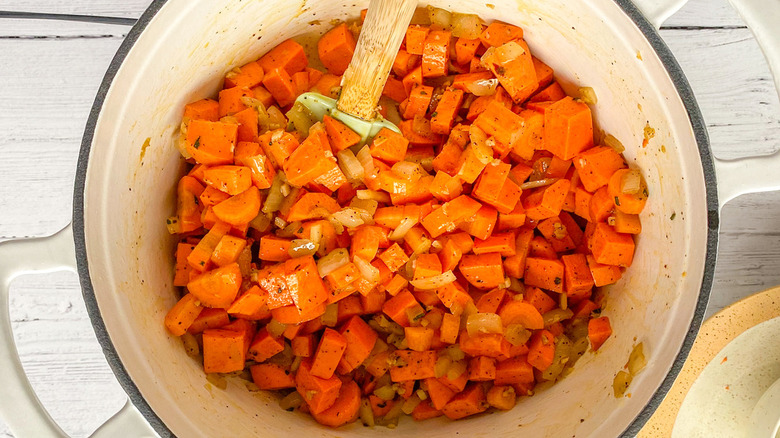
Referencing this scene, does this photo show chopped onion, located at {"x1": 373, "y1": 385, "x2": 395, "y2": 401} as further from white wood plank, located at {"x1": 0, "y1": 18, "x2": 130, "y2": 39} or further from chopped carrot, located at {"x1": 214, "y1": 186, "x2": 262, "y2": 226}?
white wood plank, located at {"x1": 0, "y1": 18, "x2": 130, "y2": 39}

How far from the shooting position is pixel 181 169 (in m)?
1.74

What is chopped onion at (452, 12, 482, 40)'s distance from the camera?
1.76m

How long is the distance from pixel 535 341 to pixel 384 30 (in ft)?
3.05

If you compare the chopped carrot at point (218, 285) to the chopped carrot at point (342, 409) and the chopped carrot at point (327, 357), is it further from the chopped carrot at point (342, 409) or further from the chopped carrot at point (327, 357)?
the chopped carrot at point (342, 409)

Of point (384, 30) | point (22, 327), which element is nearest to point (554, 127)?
point (384, 30)

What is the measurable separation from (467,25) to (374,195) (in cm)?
59

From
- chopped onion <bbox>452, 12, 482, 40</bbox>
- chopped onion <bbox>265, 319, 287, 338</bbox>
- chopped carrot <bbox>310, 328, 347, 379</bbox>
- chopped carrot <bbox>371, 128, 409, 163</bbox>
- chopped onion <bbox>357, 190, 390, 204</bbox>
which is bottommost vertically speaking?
chopped carrot <bbox>310, 328, 347, 379</bbox>

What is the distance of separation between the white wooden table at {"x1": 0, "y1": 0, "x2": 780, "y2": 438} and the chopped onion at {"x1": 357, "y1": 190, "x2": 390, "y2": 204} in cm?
109

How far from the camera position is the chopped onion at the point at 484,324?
1.62 meters

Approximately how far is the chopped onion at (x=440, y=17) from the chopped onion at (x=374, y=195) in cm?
55

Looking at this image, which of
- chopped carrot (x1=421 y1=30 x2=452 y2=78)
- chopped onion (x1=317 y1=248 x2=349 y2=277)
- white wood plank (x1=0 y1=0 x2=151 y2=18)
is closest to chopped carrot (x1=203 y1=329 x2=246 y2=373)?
chopped onion (x1=317 y1=248 x2=349 y2=277)

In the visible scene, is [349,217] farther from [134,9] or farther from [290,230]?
[134,9]

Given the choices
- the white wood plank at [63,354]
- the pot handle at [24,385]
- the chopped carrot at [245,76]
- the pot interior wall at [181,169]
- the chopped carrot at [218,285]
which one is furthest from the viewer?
the white wood plank at [63,354]

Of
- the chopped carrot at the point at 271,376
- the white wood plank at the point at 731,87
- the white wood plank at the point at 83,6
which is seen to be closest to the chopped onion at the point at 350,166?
the chopped carrot at the point at 271,376
